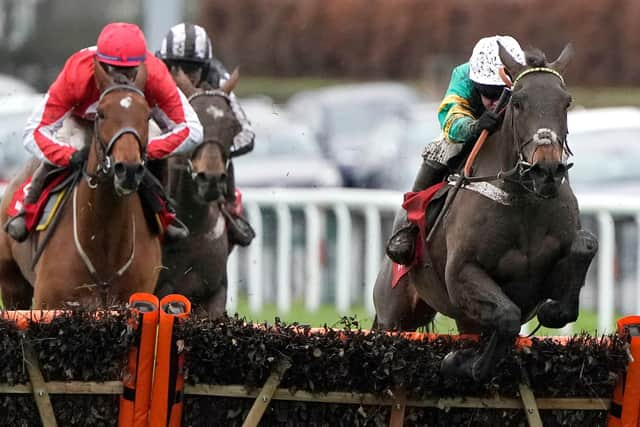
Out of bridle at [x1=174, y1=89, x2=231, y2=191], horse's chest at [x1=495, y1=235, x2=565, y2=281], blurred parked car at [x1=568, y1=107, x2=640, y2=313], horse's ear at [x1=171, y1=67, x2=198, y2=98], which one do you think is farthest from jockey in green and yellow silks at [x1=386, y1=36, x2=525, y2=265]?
blurred parked car at [x1=568, y1=107, x2=640, y2=313]

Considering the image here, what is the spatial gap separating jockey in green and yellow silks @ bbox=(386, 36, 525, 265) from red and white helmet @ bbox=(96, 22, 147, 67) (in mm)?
1444

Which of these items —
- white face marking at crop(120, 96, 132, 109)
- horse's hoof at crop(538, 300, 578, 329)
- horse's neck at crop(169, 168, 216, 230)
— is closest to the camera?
horse's hoof at crop(538, 300, 578, 329)

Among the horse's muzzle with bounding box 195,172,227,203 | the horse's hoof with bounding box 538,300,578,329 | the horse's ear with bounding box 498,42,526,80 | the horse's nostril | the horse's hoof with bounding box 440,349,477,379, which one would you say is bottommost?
the horse's hoof with bounding box 440,349,477,379

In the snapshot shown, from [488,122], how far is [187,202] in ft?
7.51

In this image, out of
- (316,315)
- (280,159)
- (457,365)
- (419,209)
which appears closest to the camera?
(457,365)

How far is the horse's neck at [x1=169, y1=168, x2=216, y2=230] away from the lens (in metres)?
8.15

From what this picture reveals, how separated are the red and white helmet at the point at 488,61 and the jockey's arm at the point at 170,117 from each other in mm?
1514

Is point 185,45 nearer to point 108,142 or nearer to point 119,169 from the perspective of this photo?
point 108,142

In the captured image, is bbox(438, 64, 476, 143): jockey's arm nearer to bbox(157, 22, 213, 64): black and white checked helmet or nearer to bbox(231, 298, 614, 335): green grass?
bbox(157, 22, 213, 64): black and white checked helmet

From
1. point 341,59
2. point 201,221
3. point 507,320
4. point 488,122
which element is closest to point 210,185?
point 201,221

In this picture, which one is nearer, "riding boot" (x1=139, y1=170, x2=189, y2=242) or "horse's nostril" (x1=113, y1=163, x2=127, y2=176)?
"horse's nostril" (x1=113, y1=163, x2=127, y2=176)

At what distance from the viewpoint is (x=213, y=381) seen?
18.9ft

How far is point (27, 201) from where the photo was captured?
7.39m

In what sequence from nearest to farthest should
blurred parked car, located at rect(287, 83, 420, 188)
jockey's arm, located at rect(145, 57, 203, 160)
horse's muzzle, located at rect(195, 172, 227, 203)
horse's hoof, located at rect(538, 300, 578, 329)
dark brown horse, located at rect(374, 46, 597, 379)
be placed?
dark brown horse, located at rect(374, 46, 597, 379)
horse's hoof, located at rect(538, 300, 578, 329)
jockey's arm, located at rect(145, 57, 203, 160)
horse's muzzle, located at rect(195, 172, 227, 203)
blurred parked car, located at rect(287, 83, 420, 188)
